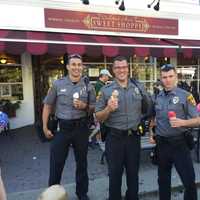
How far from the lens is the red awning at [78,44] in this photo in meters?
8.30

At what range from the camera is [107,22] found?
10914 millimetres

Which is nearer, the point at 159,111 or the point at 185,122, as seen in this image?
the point at 185,122

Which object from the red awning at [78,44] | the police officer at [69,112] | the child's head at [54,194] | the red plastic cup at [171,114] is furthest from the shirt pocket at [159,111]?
the red awning at [78,44]

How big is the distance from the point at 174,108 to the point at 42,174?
293cm

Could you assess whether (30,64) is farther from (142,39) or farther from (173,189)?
(173,189)

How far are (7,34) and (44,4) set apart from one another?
1.82 meters

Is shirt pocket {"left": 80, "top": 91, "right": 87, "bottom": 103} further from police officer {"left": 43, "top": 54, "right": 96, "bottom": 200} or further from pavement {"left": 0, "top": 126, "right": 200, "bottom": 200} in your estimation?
pavement {"left": 0, "top": 126, "right": 200, "bottom": 200}

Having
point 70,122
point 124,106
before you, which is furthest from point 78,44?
point 124,106

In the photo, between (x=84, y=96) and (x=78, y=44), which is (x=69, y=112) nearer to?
(x=84, y=96)

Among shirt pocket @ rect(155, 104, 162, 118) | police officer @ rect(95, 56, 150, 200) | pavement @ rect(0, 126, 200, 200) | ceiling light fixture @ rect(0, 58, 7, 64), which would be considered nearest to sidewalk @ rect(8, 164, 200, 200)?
pavement @ rect(0, 126, 200, 200)

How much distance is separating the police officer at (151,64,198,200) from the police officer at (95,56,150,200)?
248 millimetres

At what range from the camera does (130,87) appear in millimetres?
3979

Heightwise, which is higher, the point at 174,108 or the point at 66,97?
the point at 66,97

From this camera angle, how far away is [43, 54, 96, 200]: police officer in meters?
4.24
